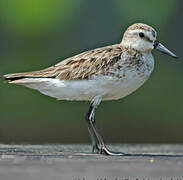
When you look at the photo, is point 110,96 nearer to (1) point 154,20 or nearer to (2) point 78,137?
(2) point 78,137

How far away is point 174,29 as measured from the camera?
22891mm

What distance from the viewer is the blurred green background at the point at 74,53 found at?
19.6 meters

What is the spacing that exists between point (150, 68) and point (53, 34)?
1235 centimetres

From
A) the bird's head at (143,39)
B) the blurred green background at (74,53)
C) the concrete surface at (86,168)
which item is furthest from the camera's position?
the blurred green background at (74,53)

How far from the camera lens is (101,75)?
1021cm

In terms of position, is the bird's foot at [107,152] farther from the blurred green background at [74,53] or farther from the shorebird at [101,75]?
the blurred green background at [74,53]

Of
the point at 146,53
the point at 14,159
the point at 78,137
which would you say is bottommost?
the point at 78,137

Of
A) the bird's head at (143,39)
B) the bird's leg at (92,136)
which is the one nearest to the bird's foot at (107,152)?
the bird's leg at (92,136)

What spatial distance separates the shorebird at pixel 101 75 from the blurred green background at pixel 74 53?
778 cm

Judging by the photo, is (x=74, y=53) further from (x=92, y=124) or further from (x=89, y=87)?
(x=89, y=87)

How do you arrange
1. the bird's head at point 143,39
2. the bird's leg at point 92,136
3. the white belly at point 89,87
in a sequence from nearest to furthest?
the white belly at point 89,87 → the bird's leg at point 92,136 → the bird's head at point 143,39

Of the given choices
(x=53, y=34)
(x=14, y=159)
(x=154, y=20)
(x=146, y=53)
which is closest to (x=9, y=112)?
(x=53, y=34)

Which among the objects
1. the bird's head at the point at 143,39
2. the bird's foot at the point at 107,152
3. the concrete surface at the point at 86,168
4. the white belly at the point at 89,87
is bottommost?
the bird's foot at the point at 107,152

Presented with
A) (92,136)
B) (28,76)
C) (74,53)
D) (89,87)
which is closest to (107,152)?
(92,136)
